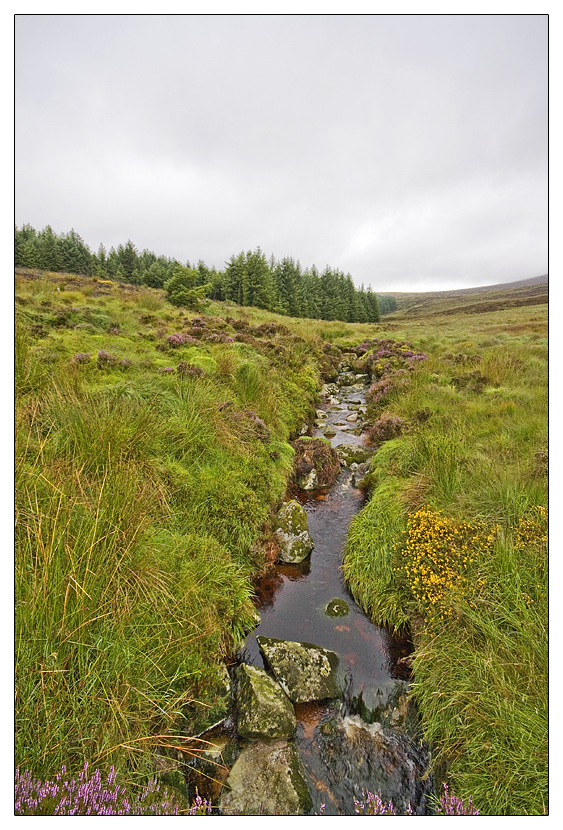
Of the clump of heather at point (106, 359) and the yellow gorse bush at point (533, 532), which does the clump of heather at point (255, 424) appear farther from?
the yellow gorse bush at point (533, 532)

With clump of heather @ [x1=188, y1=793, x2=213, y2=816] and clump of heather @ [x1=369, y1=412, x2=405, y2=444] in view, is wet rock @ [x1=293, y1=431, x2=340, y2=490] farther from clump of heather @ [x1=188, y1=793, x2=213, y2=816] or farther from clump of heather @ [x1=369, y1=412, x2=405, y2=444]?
clump of heather @ [x1=188, y1=793, x2=213, y2=816]

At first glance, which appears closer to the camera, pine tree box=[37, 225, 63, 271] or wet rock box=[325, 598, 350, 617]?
wet rock box=[325, 598, 350, 617]

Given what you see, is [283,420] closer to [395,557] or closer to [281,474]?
[281,474]

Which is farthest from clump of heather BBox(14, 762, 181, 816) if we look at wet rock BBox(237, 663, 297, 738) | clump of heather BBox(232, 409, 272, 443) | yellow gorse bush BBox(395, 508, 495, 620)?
clump of heather BBox(232, 409, 272, 443)

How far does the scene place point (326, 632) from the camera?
15.0 ft

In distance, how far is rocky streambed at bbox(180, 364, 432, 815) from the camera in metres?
2.97

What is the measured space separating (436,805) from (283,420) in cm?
776

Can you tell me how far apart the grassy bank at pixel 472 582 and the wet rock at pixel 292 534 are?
85 cm

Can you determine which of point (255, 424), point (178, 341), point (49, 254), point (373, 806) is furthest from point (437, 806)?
point (49, 254)

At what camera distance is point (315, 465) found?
820cm

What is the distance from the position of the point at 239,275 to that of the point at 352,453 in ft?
158

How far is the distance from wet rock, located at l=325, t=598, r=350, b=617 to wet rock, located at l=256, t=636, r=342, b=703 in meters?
0.65

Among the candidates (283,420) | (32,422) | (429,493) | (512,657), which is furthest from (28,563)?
(283,420)

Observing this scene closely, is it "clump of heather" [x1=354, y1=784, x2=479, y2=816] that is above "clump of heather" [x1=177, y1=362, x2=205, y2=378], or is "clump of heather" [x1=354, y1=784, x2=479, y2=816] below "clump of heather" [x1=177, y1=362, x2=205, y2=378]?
below
